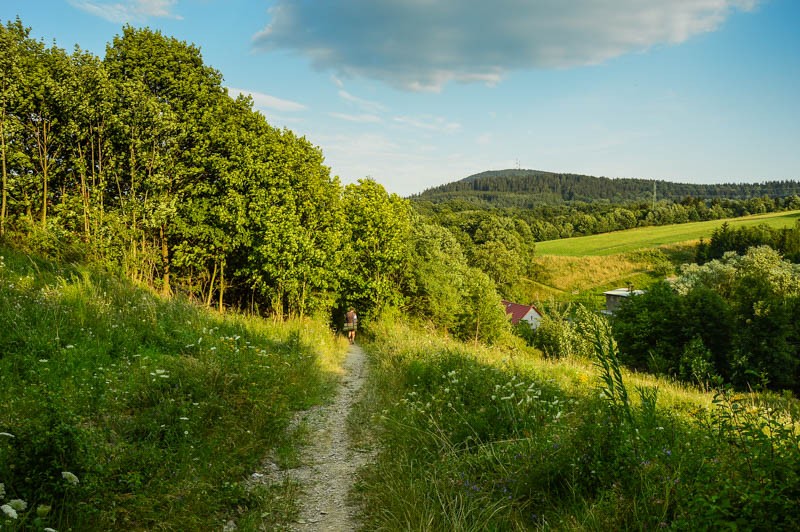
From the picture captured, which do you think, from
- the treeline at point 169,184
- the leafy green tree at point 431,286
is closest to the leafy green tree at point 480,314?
the leafy green tree at point 431,286

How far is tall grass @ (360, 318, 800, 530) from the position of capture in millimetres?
2838

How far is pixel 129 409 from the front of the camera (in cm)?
548

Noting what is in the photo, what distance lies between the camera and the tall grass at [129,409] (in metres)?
3.54

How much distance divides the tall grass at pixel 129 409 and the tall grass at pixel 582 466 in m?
1.76

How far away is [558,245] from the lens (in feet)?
354

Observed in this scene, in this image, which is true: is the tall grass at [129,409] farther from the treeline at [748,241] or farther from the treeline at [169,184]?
the treeline at [748,241]

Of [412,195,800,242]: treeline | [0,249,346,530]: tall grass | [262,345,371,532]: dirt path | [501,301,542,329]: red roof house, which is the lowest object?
[501,301,542,329]: red roof house

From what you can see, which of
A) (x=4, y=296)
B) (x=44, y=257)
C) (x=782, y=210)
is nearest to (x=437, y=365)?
(x=4, y=296)

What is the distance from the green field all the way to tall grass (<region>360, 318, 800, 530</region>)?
95878 millimetres

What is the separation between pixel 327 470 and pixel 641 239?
113 m

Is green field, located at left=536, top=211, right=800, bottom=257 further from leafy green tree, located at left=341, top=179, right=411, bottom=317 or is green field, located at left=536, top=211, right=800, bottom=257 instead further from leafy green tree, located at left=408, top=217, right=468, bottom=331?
leafy green tree, located at left=341, top=179, right=411, bottom=317

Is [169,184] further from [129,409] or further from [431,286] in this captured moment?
[431,286]

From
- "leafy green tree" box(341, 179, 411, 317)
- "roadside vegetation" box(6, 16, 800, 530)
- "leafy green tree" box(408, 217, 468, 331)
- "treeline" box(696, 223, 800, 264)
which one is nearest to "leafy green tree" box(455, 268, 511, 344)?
"leafy green tree" box(408, 217, 468, 331)

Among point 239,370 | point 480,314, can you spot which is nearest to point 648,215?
point 480,314
